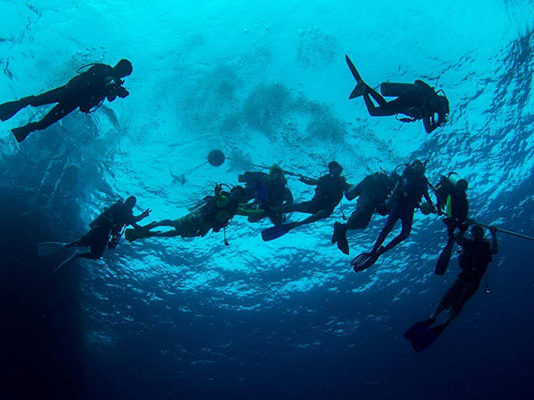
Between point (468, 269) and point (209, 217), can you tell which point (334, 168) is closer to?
point (209, 217)

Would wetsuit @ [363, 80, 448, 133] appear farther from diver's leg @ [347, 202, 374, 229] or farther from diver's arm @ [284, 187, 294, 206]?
diver's arm @ [284, 187, 294, 206]

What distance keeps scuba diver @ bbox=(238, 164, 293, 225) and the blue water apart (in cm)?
557

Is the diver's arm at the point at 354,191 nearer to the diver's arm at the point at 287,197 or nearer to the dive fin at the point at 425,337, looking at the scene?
the diver's arm at the point at 287,197

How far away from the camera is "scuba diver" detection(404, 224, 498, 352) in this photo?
6.99m

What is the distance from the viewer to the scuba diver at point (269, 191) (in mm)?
8719

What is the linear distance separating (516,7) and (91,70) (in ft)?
44.9

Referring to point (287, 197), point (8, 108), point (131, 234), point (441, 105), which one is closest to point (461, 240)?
point (441, 105)

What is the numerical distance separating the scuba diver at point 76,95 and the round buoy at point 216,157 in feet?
23.0

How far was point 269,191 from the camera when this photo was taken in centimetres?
930

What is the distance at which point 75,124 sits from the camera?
1548 cm

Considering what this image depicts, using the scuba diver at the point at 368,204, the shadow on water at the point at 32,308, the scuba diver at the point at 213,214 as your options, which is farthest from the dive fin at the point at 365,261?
the shadow on water at the point at 32,308

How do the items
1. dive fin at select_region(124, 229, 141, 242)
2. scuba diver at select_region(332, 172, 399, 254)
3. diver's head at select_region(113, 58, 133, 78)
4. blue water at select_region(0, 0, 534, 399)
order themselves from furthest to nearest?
blue water at select_region(0, 0, 534, 399)
dive fin at select_region(124, 229, 141, 242)
scuba diver at select_region(332, 172, 399, 254)
diver's head at select_region(113, 58, 133, 78)

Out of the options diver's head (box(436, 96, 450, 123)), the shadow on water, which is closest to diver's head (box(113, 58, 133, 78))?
diver's head (box(436, 96, 450, 123))

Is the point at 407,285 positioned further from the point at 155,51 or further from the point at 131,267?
the point at 155,51
